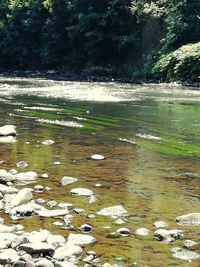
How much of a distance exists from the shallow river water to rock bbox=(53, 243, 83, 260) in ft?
0.81

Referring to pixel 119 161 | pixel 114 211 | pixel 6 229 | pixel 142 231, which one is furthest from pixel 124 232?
pixel 119 161

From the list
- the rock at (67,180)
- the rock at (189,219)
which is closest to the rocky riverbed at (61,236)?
the rock at (189,219)

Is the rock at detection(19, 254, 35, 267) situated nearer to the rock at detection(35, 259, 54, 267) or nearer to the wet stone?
the rock at detection(35, 259, 54, 267)

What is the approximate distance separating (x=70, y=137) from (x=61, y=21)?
1467 inches

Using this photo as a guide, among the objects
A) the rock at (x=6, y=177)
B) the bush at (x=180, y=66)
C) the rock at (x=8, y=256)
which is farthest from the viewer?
the bush at (x=180, y=66)

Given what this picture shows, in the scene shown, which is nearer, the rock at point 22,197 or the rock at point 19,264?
the rock at point 19,264

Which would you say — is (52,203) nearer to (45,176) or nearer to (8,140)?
(45,176)

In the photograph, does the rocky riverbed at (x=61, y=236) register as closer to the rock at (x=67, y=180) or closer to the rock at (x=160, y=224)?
the rock at (x=160, y=224)

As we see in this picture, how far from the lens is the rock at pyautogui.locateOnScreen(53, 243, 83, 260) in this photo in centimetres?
504

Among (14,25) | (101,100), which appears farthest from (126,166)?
(14,25)

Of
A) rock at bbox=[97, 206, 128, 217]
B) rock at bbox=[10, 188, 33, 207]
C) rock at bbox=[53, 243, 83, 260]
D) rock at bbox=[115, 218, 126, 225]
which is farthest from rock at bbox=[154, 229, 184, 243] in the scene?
rock at bbox=[10, 188, 33, 207]

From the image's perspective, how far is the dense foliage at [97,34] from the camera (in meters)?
38.2

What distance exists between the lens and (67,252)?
5.14 meters

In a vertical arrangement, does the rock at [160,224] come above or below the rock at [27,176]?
below
